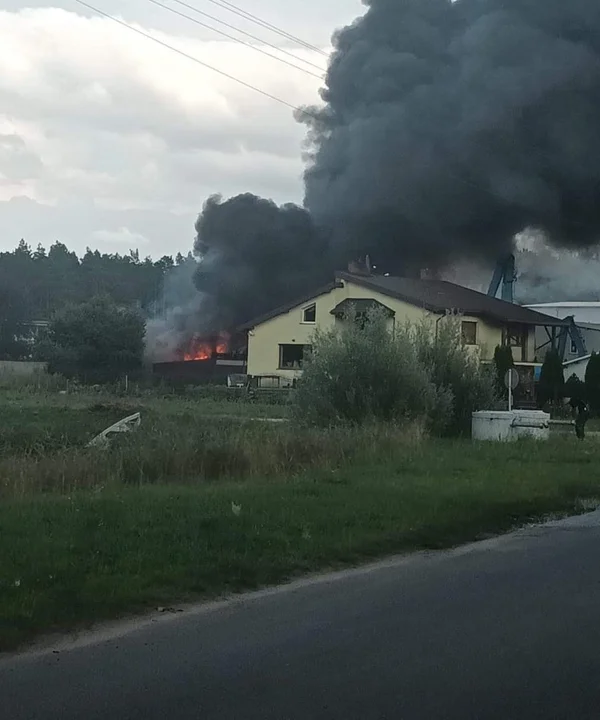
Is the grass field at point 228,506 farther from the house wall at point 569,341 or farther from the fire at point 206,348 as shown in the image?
the fire at point 206,348

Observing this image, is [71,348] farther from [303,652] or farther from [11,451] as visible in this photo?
[303,652]

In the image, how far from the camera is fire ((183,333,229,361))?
56.9m

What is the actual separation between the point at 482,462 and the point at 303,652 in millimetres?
11599

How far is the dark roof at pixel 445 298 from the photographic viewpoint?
4878 cm

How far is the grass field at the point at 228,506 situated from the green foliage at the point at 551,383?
2091 centimetres

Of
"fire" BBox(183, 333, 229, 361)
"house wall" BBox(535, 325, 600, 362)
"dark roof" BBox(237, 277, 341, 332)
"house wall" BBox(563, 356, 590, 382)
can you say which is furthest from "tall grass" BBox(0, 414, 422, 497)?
"fire" BBox(183, 333, 229, 361)

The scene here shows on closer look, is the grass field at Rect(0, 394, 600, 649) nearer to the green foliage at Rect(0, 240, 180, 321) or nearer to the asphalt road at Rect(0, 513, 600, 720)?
the asphalt road at Rect(0, 513, 600, 720)

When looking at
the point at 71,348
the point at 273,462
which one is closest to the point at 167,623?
the point at 273,462

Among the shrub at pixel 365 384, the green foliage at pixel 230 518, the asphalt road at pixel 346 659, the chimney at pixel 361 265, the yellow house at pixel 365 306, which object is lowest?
the asphalt road at pixel 346 659

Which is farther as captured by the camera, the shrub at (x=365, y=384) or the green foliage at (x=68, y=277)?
the green foliage at (x=68, y=277)

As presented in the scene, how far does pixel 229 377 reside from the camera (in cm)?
5256

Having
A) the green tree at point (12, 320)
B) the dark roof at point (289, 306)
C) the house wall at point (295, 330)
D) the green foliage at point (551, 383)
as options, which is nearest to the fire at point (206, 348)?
the dark roof at point (289, 306)

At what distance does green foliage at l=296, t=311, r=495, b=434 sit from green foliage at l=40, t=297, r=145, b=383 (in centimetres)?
3032

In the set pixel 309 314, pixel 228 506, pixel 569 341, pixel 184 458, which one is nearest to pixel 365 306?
pixel 309 314
